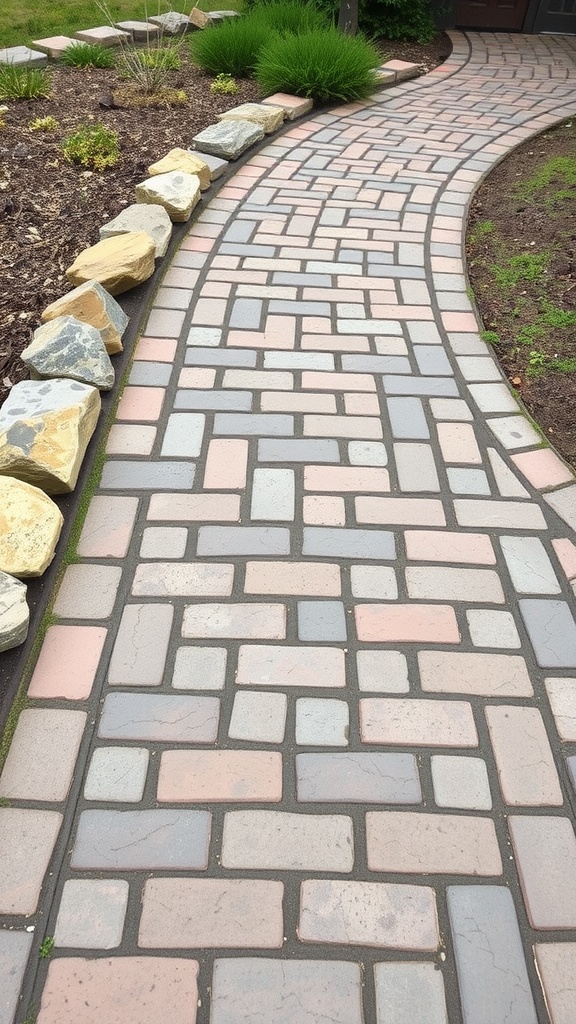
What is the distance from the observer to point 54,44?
22.0 ft

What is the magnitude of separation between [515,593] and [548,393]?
111cm

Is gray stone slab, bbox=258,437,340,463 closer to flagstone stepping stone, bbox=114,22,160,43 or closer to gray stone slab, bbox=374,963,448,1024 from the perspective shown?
gray stone slab, bbox=374,963,448,1024

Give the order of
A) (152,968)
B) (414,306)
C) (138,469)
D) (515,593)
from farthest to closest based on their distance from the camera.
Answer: (414,306)
(138,469)
(515,593)
(152,968)

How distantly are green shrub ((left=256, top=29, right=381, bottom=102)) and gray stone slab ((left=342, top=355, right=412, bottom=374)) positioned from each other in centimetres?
368

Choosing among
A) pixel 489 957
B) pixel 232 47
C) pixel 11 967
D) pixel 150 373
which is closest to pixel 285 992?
pixel 489 957

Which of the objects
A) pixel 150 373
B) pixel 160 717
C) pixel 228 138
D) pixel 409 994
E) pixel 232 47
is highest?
pixel 232 47

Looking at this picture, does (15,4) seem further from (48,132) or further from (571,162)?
(571,162)

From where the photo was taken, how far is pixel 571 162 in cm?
484

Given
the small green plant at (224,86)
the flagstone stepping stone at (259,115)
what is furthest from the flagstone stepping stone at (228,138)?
the small green plant at (224,86)

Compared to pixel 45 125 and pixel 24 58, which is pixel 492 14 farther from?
pixel 45 125

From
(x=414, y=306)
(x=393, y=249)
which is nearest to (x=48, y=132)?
(x=393, y=249)

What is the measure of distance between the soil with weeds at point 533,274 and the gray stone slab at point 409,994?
1.76 m

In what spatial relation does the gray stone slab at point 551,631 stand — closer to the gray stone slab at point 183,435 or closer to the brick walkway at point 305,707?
the brick walkway at point 305,707

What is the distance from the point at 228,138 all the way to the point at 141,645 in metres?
3.96
